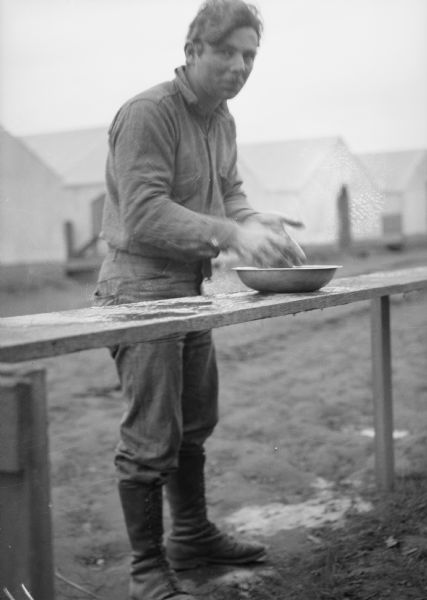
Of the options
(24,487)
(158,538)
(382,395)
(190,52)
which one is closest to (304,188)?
(382,395)

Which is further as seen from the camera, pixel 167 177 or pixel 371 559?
pixel 371 559

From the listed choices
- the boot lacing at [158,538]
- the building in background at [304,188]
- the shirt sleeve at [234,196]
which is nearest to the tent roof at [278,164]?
the building in background at [304,188]

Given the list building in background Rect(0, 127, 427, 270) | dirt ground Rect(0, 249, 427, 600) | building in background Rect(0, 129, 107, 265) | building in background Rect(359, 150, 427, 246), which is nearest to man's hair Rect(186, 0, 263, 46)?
dirt ground Rect(0, 249, 427, 600)

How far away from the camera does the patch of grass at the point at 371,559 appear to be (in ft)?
8.00

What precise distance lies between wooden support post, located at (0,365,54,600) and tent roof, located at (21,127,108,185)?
15219 millimetres

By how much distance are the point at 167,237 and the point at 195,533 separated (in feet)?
3.69

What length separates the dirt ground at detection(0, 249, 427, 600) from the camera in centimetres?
264

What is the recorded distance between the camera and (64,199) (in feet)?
55.1

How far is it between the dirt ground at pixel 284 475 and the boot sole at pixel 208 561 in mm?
28

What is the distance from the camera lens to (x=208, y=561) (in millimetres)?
2814

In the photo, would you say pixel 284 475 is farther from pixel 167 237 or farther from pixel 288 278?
pixel 167 237

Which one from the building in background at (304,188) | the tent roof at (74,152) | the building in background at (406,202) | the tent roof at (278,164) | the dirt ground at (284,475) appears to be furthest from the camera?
the tent roof at (74,152)

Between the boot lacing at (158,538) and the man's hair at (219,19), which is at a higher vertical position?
the man's hair at (219,19)

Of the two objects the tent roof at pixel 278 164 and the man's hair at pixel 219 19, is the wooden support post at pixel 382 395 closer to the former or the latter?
the man's hair at pixel 219 19
